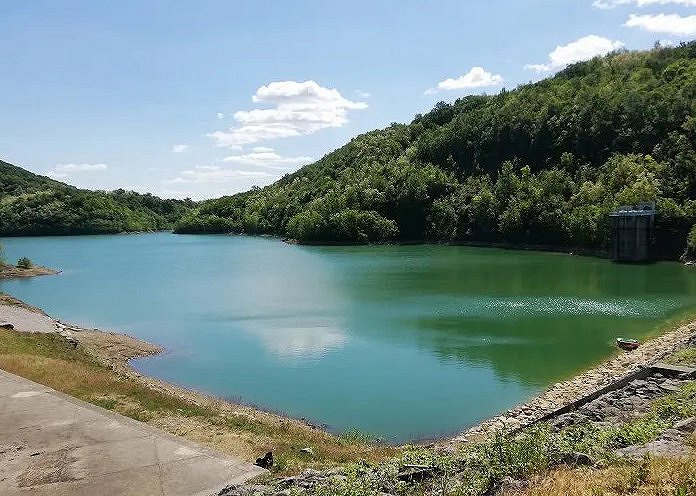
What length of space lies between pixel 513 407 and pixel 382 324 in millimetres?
14781

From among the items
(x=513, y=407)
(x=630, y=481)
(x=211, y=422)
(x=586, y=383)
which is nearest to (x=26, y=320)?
(x=211, y=422)

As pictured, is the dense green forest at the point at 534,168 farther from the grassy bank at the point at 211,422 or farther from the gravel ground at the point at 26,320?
the grassy bank at the point at 211,422

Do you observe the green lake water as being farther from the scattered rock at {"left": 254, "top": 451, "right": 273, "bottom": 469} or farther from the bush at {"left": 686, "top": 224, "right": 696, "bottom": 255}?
the scattered rock at {"left": 254, "top": 451, "right": 273, "bottom": 469}

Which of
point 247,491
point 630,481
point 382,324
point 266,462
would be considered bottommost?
point 382,324

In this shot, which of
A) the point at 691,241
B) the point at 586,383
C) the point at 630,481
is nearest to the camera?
the point at 630,481

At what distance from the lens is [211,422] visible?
1474cm

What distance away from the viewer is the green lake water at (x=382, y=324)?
21.2 metres

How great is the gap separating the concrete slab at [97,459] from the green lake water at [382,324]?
8.27m

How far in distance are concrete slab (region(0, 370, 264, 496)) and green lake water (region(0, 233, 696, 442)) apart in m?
8.27

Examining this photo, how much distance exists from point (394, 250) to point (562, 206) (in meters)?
23.6

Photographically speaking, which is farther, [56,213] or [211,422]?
[56,213]

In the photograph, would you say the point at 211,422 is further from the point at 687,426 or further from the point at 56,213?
the point at 56,213

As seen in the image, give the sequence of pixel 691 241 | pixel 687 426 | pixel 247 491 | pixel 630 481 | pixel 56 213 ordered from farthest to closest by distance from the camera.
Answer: pixel 56 213 < pixel 691 241 < pixel 687 426 < pixel 247 491 < pixel 630 481

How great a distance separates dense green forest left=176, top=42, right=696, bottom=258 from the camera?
69875 mm
